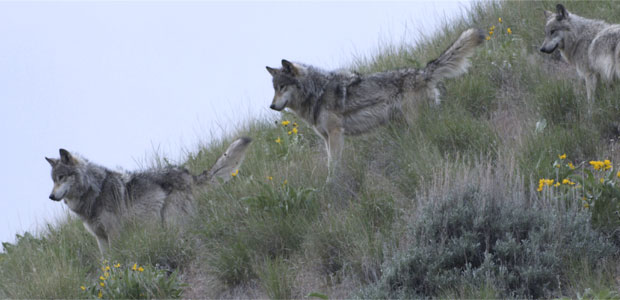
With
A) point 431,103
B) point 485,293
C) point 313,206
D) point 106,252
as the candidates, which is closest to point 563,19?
point 431,103

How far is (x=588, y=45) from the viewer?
10.4 m

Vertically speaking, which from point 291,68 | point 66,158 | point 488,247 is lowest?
point 488,247

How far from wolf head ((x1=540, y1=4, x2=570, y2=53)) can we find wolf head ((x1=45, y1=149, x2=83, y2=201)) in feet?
23.0

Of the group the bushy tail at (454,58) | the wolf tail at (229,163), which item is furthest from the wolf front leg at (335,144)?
the bushy tail at (454,58)

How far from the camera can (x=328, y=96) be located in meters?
10.4

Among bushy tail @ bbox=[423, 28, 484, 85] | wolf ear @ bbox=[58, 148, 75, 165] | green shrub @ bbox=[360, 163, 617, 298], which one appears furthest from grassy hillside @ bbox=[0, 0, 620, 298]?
wolf ear @ bbox=[58, 148, 75, 165]

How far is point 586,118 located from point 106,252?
648 centimetres

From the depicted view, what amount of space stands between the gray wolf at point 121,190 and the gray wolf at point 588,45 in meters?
4.92

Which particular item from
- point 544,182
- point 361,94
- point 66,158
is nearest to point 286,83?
point 361,94

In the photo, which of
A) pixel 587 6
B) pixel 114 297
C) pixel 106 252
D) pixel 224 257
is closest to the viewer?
pixel 114 297

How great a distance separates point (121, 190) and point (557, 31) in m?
6.85

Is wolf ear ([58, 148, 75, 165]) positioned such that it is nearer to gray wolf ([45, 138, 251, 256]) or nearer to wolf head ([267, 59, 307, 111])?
gray wolf ([45, 138, 251, 256])

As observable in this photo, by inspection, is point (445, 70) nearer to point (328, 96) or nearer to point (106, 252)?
point (328, 96)

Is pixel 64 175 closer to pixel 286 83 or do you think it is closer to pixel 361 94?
pixel 286 83
